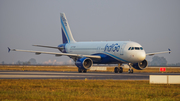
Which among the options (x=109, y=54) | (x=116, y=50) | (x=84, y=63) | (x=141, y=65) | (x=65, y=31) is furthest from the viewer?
(x=65, y=31)

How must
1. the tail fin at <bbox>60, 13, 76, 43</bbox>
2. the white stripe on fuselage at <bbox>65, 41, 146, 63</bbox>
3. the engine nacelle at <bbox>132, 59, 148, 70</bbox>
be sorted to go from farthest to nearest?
the tail fin at <bbox>60, 13, 76, 43</bbox> → the engine nacelle at <bbox>132, 59, 148, 70</bbox> → the white stripe on fuselage at <bbox>65, 41, 146, 63</bbox>

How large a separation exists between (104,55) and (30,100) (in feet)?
118

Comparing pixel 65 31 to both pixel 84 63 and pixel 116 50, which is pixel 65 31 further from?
pixel 116 50

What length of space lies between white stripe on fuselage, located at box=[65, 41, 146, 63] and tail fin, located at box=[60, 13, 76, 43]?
5.53 metres

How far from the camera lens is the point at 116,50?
50375 mm

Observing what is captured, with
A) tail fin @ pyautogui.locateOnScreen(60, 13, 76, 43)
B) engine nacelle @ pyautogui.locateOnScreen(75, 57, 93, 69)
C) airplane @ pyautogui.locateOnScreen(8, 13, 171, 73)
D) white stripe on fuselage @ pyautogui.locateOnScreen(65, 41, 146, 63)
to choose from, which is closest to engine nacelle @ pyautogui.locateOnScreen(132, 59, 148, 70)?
airplane @ pyautogui.locateOnScreen(8, 13, 171, 73)

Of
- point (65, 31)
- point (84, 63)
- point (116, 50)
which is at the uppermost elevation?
point (65, 31)

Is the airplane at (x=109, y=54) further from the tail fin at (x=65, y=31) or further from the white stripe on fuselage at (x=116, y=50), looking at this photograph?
the tail fin at (x=65, y=31)

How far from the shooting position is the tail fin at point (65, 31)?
6475 cm

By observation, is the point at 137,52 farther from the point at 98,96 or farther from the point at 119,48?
the point at 98,96

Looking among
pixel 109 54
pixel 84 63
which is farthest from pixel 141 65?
pixel 84 63

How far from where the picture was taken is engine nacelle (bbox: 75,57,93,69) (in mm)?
49969

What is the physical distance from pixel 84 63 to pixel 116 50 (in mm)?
5782

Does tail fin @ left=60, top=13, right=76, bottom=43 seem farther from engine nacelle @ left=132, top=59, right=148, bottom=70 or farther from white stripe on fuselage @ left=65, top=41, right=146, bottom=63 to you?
engine nacelle @ left=132, top=59, right=148, bottom=70
